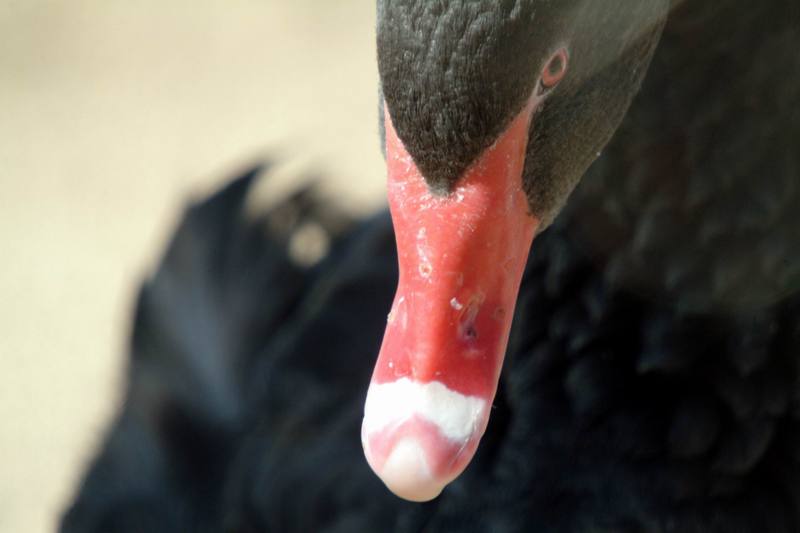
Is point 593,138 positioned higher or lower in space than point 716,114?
higher

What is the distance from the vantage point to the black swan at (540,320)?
1.15m

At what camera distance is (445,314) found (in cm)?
118

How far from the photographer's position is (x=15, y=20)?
4129mm

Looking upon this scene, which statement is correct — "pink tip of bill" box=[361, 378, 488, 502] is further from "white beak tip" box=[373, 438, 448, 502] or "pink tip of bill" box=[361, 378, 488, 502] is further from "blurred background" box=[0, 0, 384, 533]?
"blurred background" box=[0, 0, 384, 533]

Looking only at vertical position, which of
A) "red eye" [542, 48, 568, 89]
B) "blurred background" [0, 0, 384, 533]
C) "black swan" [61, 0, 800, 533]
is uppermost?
"red eye" [542, 48, 568, 89]

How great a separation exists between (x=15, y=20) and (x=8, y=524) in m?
1.99

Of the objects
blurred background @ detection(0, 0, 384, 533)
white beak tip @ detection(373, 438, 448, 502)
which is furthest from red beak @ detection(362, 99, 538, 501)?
blurred background @ detection(0, 0, 384, 533)

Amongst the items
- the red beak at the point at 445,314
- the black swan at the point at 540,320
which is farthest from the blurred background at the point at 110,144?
the red beak at the point at 445,314

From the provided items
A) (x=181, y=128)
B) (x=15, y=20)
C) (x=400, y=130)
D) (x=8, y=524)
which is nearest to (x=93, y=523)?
(x=8, y=524)

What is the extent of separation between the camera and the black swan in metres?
1.15

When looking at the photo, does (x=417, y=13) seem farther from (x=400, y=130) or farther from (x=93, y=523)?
(x=93, y=523)

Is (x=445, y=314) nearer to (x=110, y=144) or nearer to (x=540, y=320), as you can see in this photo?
(x=540, y=320)

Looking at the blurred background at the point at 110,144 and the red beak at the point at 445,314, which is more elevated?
the red beak at the point at 445,314

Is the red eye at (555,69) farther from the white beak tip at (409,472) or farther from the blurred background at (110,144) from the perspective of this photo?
the blurred background at (110,144)
